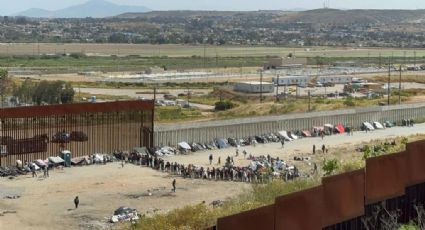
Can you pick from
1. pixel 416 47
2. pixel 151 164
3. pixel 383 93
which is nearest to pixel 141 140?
pixel 151 164

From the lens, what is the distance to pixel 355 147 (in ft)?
137

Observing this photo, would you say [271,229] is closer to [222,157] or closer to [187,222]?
[187,222]

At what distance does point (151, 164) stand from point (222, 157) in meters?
4.15

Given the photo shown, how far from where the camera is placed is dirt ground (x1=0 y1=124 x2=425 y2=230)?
25688 millimetres

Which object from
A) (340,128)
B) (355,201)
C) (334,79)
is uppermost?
(355,201)

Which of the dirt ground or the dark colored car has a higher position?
the dark colored car

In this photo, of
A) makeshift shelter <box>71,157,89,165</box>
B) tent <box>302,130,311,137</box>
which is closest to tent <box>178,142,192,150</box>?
makeshift shelter <box>71,157,89,165</box>

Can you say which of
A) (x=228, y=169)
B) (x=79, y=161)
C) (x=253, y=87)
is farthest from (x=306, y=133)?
(x=253, y=87)

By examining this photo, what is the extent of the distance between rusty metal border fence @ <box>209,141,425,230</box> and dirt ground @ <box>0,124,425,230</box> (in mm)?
12302

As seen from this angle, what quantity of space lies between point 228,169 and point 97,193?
614cm

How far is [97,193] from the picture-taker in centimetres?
2980

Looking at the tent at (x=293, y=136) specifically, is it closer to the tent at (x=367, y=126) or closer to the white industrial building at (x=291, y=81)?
the tent at (x=367, y=126)

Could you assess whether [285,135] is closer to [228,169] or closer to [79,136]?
[228,169]

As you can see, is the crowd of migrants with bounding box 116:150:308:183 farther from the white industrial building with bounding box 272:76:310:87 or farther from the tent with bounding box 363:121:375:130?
the white industrial building with bounding box 272:76:310:87
